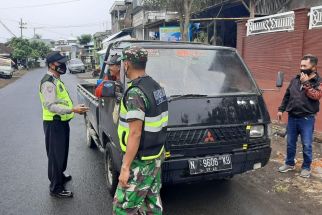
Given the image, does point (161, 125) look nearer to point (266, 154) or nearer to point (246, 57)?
point (266, 154)

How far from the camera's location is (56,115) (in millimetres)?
4438

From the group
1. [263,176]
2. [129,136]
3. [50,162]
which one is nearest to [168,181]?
[129,136]

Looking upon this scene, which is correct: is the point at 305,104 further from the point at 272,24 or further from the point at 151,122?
the point at 272,24

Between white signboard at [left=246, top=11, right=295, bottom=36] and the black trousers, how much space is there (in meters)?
6.37

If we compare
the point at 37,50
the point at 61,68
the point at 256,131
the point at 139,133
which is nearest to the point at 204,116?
the point at 256,131

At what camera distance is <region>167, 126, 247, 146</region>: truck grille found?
12.5ft

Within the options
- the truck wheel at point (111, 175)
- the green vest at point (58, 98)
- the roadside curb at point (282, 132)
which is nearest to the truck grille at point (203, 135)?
the truck wheel at point (111, 175)

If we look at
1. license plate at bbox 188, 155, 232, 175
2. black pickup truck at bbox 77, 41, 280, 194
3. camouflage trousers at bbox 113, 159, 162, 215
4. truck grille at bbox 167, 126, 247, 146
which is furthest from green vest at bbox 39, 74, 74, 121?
camouflage trousers at bbox 113, 159, 162, 215

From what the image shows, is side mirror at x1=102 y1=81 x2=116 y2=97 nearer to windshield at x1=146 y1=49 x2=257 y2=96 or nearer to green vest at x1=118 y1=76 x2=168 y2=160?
windshield at x1=146 y1=49 x2=257 y2=96

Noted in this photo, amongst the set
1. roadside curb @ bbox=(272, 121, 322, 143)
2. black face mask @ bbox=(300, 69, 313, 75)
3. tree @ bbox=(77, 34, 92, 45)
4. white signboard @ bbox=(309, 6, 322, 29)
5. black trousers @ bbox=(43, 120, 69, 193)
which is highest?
tree @ bbox=(77, 34, 92, 45)

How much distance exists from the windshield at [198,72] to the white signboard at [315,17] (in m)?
3.80

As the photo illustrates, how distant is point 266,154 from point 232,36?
16544mm

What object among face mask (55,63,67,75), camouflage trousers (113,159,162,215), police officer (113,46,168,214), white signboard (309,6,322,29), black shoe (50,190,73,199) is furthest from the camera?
white signboard (309,6,322,29)

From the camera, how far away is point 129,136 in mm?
2715
